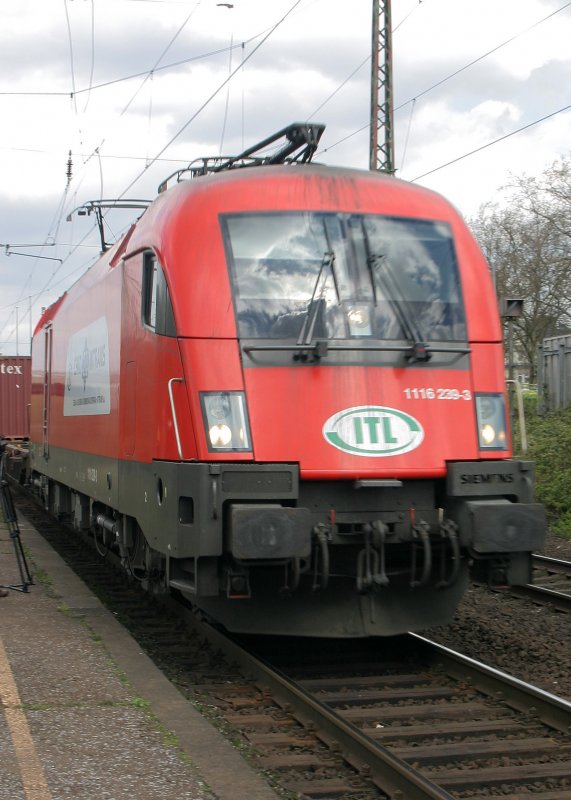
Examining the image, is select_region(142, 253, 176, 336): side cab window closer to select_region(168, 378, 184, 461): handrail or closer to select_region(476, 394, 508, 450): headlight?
select_region(168, 378, 184, 461): handrail

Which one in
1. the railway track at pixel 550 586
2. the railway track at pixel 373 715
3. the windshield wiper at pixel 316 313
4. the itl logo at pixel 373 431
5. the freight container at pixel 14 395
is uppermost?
the freight container at pixel 14 395

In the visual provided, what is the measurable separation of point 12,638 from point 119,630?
80 cm

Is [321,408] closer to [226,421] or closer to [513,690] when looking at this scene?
[226,421]

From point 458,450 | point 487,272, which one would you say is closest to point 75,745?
point 458,450

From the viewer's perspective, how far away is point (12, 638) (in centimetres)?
727

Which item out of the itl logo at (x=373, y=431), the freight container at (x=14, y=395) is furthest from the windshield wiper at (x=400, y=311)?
the freight container at (x=14, y=395)

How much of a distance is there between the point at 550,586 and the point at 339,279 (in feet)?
16.9

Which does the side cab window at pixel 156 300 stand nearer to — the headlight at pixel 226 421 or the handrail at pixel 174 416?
the handrail at pixel 174 416

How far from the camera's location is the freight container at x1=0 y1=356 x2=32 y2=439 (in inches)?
979

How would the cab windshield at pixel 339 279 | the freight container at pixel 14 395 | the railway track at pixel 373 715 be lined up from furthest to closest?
the freight container at pixel 14 395 → the cab windshield at pixel 339 279 → the railway track at pixel 373 715

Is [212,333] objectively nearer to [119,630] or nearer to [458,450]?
[458,450]

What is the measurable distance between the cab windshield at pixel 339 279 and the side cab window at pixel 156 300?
455 mm

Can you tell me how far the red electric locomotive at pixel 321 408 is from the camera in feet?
20.4

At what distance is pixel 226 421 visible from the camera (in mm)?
6223
